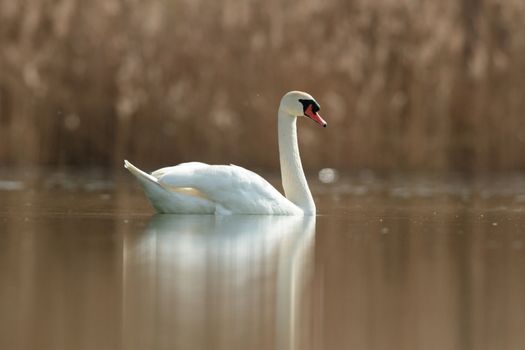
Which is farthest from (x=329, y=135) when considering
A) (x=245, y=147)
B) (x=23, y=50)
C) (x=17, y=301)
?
(x=17, y=301)

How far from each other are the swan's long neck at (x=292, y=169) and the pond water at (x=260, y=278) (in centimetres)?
26

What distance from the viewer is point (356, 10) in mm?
16531

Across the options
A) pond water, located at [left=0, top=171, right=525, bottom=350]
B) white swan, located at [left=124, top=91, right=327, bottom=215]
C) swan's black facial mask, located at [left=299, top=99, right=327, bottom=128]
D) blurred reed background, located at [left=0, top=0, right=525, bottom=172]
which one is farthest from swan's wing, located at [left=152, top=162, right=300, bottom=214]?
blurred reed background, located at [left=0, top=0, right=525, bottom=172]

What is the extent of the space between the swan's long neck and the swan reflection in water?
1.03 m

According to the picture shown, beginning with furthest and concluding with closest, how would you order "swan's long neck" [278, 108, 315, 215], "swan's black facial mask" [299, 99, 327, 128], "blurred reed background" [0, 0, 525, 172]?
"blurred reed background" [0, 0, 525, 172], "swan's black facial mask" [299, 99, 327, 128], "swan's long neck" [278, 108, 315, 215]

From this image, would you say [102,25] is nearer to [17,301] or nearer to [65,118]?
[65,118]

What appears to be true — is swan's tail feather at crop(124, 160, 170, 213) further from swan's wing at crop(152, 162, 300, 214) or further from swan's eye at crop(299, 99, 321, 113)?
swan's eye at crop(299, 99, 321, 113)

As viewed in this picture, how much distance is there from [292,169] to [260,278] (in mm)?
4174

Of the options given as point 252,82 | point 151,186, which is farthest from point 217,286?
point 252,82

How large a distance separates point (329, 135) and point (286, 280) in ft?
30.2

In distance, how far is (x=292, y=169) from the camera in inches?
424

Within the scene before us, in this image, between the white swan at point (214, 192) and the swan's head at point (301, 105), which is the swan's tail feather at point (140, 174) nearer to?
the white swan at point (214, 192)

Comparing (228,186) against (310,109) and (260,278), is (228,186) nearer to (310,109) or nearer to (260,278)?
(310,109)

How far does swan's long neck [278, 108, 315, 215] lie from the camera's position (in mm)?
10547
